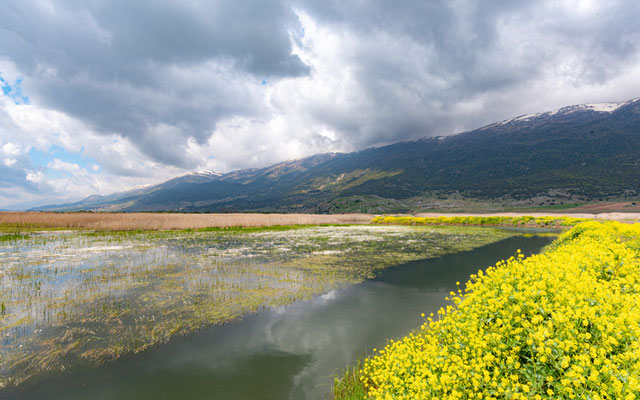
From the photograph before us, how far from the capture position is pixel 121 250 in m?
25.9

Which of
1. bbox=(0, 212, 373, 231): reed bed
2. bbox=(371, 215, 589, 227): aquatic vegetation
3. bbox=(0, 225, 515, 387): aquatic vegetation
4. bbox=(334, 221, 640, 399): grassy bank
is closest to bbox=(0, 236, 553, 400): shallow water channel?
bbox=(0, 225, 515, 387): aquatic vegetation

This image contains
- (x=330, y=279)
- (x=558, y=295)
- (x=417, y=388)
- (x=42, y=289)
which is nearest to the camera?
(x=417, y=388)

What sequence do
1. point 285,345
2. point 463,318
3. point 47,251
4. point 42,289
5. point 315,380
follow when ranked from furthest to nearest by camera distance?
point 47,251
point 42,289
point 285,345
point 315,380
point 463,318

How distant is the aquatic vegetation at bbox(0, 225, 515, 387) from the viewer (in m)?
8.80

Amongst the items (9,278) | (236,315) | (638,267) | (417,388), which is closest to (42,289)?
(9,278)

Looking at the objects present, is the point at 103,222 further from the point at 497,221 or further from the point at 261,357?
the point at 497,221

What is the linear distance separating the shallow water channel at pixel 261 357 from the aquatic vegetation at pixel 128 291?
86 centimetres

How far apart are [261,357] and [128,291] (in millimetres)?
9861

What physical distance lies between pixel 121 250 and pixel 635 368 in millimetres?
32698

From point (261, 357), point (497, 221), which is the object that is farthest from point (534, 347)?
point (497, 221)

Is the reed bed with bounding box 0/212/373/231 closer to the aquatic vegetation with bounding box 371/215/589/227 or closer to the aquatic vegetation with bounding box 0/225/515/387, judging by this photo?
the aquatic vegetation with bounding box 0/225/515/387

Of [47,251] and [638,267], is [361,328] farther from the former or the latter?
[47,251]

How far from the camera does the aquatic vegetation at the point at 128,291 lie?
8.80 meters

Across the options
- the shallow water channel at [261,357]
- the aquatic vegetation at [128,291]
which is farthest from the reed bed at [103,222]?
the shallow water channel at [261,357]
